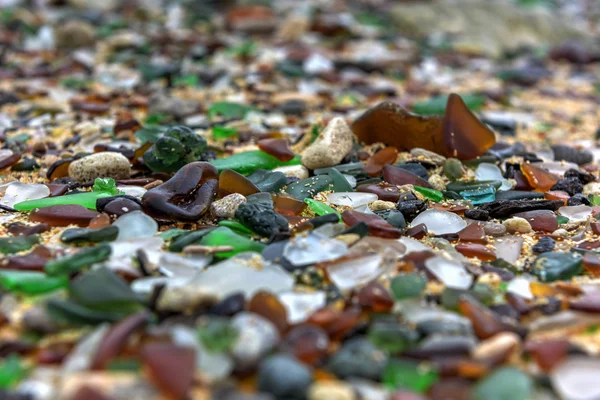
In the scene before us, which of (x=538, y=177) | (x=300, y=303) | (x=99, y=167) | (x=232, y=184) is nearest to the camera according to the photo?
(x=300, y=303)

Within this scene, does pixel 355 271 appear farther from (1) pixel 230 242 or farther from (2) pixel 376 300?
(1) pixel 230 242

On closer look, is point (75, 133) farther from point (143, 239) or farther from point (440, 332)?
point (440, 332)

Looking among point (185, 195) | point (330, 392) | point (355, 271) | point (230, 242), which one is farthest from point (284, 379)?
point (185, 195)

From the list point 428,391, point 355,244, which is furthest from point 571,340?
point 355,244

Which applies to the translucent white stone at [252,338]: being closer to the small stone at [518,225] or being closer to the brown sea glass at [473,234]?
the brown sea glass at [473,234]

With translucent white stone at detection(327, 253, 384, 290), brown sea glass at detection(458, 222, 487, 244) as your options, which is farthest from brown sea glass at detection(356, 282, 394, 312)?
brown sea glass at detection(458, 222, 487, 244)

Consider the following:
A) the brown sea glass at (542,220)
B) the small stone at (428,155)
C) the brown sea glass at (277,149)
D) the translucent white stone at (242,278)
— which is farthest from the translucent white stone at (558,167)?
the translucent white stone at (242,278)

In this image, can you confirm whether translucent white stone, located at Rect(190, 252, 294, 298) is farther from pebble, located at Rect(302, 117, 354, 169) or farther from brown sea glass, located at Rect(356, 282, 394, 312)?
pebble, located at Rect(302, 117, 354, 169)
